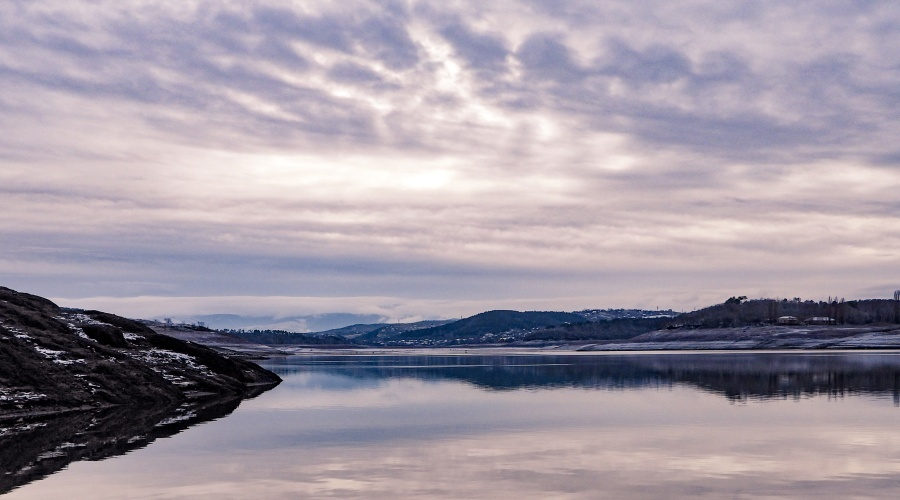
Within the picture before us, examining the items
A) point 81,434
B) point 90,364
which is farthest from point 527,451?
point 90,364

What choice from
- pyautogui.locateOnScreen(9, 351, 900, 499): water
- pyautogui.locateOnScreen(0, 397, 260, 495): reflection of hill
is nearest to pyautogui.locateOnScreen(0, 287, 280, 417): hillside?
pyautogui.locateOnScreen(0, 397, 260, 495): reflection of hill

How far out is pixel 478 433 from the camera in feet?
125

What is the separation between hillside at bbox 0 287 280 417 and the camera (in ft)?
160

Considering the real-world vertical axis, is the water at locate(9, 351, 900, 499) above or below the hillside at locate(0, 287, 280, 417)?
below

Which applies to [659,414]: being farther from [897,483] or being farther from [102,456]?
[102,456]

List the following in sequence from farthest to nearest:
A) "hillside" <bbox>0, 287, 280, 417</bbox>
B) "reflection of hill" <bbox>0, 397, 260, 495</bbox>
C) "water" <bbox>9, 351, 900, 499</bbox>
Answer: "hillside" <bbox>0, 287, 280, 417</bbox>
"reflection of hill" <bbox>0, 397, 260, 495</bbox>
"water" <bbox>9, 351, 900, 499</bbox>

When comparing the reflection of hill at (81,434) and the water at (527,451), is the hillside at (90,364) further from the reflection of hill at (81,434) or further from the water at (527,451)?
the water at (527,451)

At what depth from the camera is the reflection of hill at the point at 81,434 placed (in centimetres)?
2964

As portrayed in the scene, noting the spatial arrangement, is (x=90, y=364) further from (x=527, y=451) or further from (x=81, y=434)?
(x=527, y=451)

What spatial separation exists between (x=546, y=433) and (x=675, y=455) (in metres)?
7.98

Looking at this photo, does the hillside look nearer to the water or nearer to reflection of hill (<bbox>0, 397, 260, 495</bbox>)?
reflection of hill (<bbox>0, 397, 260, 495</bbox>)

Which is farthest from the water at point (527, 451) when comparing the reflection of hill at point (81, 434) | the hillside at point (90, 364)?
the hillside at point (90, 364)

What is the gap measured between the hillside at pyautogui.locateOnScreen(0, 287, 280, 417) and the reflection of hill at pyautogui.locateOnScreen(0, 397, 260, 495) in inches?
81.6

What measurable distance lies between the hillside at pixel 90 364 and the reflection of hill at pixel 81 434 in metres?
2.07
